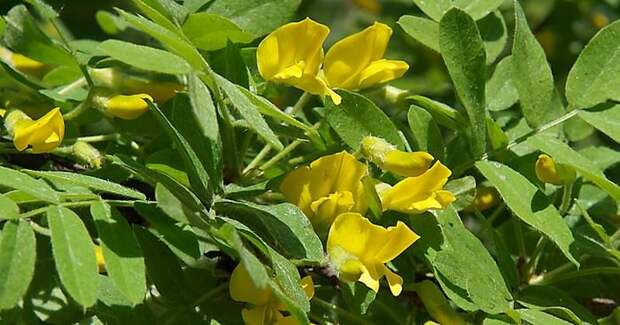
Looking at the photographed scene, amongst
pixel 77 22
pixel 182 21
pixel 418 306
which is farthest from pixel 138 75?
pixel 77 22

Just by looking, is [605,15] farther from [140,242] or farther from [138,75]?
[140,242]

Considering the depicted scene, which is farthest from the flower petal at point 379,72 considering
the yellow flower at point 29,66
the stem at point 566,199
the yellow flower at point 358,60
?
Result: the yellow flower at point 29,66

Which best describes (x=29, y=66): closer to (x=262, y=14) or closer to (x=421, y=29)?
(x=262, y=14)

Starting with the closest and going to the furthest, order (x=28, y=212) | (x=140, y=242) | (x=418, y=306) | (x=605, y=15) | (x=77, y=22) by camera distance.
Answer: (x=28, y=212)
(x=140, y=242)
(x=418, y=306)
(x=605, y=15)
(x=77, y=22)

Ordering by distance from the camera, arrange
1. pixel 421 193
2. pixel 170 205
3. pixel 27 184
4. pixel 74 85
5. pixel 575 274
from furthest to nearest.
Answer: pixel 74 85
pixel 575 274
pixel 421 193
pixel 27 184
pixel 170 205

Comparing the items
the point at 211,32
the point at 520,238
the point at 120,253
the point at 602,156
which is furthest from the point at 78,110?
the point at 602,156

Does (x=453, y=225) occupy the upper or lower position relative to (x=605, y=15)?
upper

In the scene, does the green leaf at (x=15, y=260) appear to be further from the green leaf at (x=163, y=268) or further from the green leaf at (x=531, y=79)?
the green leaf at (x=531, y=79)
